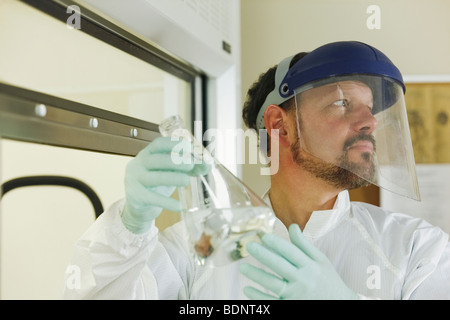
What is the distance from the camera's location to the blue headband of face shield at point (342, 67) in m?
0.85

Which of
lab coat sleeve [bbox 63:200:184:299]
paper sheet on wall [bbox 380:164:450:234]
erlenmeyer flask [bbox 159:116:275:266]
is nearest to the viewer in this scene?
erlenmeyer flask [bbox 159:116:275:266]

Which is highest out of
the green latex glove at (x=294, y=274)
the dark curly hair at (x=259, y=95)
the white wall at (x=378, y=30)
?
the white wall at (x=378, y=30)

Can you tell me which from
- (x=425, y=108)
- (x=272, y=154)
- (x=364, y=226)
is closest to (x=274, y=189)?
(x=272, y=154)

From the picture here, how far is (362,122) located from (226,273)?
44cm

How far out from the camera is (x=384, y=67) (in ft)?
2.80

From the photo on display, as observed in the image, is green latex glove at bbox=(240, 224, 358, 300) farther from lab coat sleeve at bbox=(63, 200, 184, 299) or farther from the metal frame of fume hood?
the metal frame of fume hood

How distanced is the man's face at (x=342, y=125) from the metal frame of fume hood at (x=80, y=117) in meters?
0.39

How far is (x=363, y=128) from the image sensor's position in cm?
88

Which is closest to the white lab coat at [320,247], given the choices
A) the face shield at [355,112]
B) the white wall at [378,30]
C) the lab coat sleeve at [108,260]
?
the lab coat sleeve at [108,260]

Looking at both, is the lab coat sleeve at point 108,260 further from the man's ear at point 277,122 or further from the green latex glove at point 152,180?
the man's ear at point 277,122

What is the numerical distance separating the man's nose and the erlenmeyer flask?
29 cm

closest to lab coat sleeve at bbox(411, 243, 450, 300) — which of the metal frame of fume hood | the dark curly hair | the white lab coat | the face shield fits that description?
the white lab coat

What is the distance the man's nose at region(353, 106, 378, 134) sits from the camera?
2.89ft

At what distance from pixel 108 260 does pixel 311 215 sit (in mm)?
488
